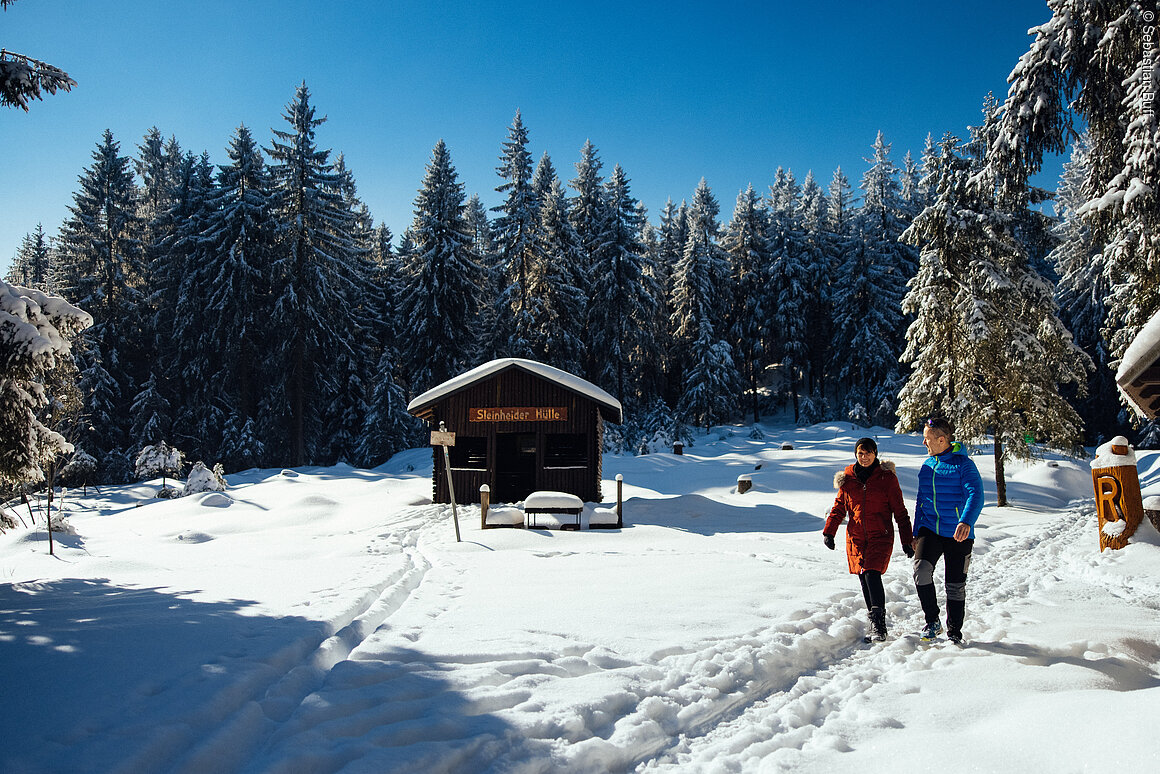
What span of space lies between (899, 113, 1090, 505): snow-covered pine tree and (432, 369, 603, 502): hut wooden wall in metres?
8.98

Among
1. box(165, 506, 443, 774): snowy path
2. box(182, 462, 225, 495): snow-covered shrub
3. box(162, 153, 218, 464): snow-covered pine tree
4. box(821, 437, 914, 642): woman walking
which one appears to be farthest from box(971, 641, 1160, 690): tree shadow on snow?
box(162, 153, 218, 464): snow-covered pine tree

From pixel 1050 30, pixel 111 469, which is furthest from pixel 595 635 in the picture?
pixel 111 469

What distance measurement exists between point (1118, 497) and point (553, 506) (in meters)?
9.98

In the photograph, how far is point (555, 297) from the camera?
111 ft

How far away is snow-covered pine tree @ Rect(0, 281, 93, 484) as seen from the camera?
6.69 m

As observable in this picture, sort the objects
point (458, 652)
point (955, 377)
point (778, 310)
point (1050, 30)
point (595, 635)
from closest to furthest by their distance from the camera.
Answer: point (458, 652), point (595, 635), point (1050, 30), point (955, 377), point (778, 310)

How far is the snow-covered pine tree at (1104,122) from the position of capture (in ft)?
28.8

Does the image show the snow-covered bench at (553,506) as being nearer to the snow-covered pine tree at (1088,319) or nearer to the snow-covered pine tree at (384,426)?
the snow-covered pine tree at (384,426)

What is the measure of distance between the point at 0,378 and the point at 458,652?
6288mm

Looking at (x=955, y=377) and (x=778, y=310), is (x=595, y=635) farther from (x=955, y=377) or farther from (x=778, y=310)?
(x=778, y=310)

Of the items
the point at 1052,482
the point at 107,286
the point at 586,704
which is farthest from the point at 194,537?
the point at 107,286

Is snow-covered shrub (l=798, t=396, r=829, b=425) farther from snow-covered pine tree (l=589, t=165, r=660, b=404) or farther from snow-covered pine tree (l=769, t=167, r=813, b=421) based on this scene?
snow-covered pine tree (l=589, t=165, r=660, b=404)

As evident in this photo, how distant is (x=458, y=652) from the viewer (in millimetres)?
4973

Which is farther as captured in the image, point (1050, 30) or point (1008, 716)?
point (1050, 30)
